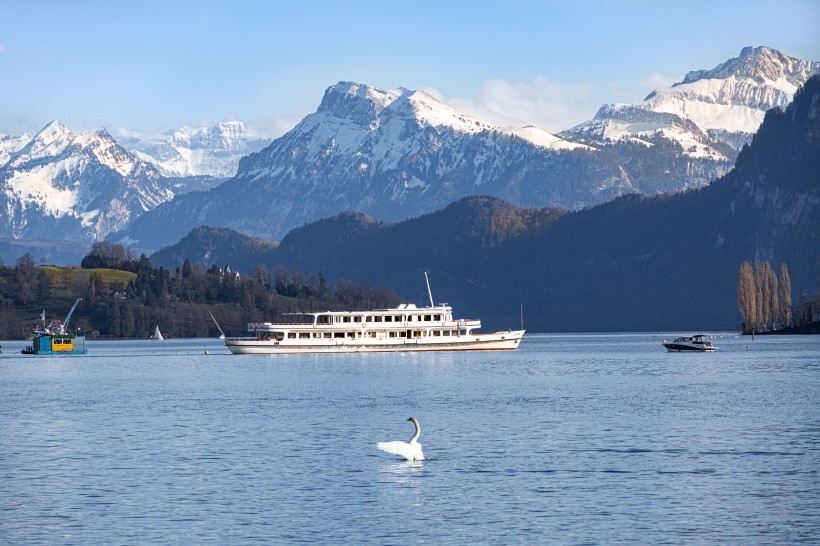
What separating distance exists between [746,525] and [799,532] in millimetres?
2572

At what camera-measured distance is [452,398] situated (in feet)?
427

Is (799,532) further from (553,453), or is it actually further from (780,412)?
(780,412)

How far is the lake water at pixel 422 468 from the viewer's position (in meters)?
60.0

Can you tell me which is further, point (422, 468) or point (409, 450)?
point (409, 450)

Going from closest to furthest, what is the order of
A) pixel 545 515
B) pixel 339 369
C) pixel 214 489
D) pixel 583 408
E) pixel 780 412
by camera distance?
pixel 545 515
pixel 214 489
pixel 780 412
pixel 583 408
pixel 339 369

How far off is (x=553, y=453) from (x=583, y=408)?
32.7 m

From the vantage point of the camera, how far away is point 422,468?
7788 cm

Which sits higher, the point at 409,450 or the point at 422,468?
the point at 409,450

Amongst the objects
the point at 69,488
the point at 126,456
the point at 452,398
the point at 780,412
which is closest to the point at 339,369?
the point at 452,398

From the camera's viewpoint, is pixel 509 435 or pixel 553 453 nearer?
pixel 553 453

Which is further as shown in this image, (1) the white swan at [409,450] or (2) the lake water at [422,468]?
(1) the white swan at [409,450]

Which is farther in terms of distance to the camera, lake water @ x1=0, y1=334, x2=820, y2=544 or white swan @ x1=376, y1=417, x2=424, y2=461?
white swan @ x1=376, y1=417, x2=424, y2=461

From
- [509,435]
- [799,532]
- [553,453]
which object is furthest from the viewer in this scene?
[509,435]

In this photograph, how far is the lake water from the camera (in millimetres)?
60000
